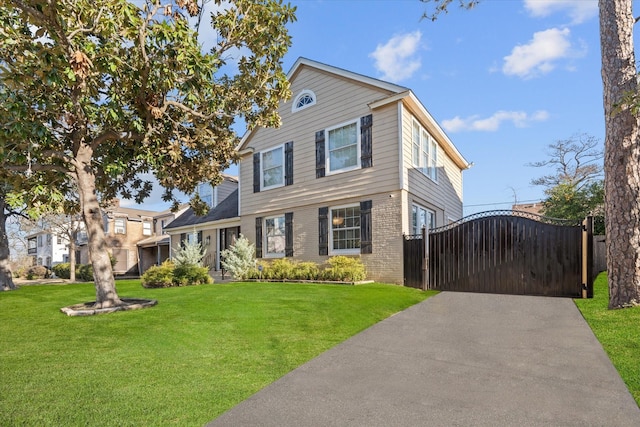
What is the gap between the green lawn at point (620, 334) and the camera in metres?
3.95

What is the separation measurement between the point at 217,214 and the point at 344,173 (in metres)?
9.30

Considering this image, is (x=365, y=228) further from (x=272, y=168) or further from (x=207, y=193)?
(x=207, y=193)

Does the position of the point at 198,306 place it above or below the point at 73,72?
below

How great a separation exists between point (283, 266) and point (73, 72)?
885 centimetres

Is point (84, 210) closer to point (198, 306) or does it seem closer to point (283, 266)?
point (198, 306)

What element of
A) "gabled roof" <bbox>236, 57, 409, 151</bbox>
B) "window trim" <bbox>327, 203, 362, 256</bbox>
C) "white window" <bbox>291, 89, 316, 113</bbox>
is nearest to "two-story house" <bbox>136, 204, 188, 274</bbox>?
"white window" <bbox>291, 89, 316, 113</bbox>

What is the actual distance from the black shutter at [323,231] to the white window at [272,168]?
261 cm

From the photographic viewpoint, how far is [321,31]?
34.6 feet

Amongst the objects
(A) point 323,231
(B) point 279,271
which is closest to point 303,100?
(A) point 323,231

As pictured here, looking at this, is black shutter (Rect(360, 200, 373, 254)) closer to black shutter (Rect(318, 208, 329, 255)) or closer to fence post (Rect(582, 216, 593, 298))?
black shutter (Rect(318, 208, 329, 255))

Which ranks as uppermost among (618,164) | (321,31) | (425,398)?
(321,31)

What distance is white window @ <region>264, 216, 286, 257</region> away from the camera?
1516 centimetres

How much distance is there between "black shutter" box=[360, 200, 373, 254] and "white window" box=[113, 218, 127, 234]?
1068 inches

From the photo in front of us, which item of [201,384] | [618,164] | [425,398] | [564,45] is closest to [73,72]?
[201,384]
